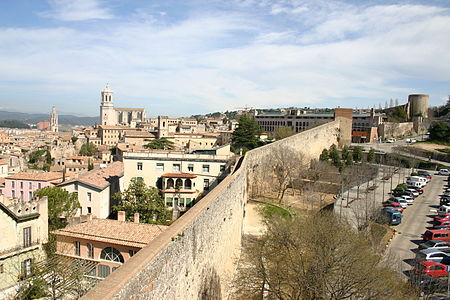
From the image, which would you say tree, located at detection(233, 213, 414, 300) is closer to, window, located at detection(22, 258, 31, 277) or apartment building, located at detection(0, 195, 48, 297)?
window, located at detection(22, 258, 31, 277)

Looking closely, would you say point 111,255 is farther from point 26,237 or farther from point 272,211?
point 272,211

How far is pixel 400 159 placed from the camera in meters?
35.4

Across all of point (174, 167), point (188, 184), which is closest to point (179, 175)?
point (188, 184)

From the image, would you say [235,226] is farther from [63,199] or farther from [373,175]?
[373,175]

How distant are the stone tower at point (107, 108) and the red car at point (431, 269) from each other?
130378mm

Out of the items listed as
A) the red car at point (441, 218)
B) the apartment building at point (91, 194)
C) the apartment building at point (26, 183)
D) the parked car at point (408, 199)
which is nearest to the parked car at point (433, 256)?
the red car at point (441, 218)

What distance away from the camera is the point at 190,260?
7.20 meters

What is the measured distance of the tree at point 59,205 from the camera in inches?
810

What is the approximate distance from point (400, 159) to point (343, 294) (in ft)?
101

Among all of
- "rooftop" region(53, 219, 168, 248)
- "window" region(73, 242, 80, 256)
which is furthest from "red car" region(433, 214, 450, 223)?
"window" region(73, 242, 80, 256)

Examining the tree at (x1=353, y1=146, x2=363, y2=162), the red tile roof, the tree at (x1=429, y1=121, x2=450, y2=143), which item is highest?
the tree at (x1=429, y1=121, x2=450, y2=143)

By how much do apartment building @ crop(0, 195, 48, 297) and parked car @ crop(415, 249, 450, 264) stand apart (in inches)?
600

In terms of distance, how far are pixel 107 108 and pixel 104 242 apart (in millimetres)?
126701

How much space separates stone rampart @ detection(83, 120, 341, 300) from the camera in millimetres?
4770
